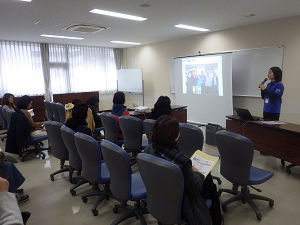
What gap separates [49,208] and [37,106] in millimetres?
5563

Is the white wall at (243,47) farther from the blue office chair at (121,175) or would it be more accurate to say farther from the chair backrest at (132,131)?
the blue office chair at (121,175)

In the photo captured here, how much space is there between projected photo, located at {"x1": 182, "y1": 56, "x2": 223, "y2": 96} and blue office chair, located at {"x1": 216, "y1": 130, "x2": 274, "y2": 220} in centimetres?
387

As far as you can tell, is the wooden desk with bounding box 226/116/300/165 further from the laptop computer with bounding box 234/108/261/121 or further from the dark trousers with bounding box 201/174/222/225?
the dark trousers with bounding box 201/174/222/225

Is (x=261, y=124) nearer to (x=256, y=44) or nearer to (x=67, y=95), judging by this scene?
(x=256, y=44)

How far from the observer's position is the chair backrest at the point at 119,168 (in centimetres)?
185

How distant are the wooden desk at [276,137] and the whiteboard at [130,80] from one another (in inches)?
198

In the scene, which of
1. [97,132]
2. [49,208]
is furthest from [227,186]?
[97,132]

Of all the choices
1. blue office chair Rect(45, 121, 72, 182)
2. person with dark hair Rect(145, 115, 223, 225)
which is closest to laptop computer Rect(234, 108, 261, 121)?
person with dark hair Rect(145, 115, 223, 225)

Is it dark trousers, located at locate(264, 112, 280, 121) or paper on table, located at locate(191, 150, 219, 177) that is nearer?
paper on table, located at locate(191, 150, 219, 177)

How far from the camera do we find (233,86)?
5.95 metres

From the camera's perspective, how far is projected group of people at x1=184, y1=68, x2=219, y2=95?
6.04 m

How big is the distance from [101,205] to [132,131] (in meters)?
1.08

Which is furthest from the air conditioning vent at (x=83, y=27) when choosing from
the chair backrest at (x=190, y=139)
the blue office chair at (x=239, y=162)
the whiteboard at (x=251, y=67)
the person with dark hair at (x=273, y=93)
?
the blue office chair at (x=239, y=162)

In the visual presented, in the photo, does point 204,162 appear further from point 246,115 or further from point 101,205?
point 246,115
